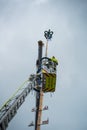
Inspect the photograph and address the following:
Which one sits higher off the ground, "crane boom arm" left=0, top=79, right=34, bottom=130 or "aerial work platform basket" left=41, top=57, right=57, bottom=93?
"aerial work platform basket" left=41, top=57, right=57, bottom=93

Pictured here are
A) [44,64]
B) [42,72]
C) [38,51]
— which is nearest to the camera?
[42,72]

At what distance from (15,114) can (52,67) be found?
21391 mm

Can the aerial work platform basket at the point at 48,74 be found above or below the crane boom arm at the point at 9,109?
above

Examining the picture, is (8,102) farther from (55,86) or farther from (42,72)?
(55,86)

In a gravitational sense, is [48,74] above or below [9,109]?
above

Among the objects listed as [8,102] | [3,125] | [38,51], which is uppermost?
[38,51]

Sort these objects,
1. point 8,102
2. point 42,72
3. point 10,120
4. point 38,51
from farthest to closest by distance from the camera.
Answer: point 38,51, point 42,72, point 8,102, point 10,120

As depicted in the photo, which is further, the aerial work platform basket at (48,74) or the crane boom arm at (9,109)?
the aerial work platform basket at (48,74)

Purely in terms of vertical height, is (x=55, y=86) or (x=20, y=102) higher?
(x=55, y=86)

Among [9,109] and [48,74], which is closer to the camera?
[9,109]

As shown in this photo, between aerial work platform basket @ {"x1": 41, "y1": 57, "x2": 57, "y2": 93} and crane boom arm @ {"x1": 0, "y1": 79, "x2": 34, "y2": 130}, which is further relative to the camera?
aerial work platform basket @ {"x1": 41, "y1": 57, "x2": 57, "y2": 93}

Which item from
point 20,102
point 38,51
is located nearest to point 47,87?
point 38,51

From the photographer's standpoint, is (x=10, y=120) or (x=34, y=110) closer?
(x=10, y=120)

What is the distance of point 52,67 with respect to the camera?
47.9 m
